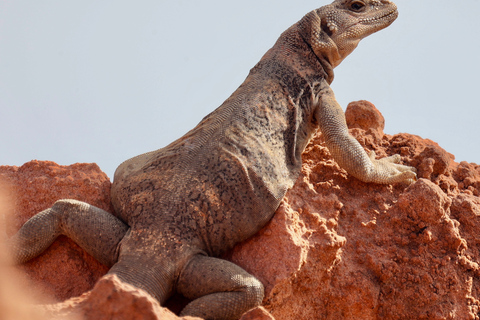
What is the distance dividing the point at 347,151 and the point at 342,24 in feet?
6.40


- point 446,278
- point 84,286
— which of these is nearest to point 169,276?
point 84,286

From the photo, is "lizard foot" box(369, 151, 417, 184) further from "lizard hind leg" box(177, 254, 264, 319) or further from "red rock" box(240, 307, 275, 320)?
"red rock" box(240, 307, 275, 320)

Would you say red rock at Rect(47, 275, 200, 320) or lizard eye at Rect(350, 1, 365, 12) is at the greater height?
lizard eye at Rect(350, 1, 365, 12)

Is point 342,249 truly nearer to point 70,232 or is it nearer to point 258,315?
point 258,315

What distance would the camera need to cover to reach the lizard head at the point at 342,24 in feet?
24.5

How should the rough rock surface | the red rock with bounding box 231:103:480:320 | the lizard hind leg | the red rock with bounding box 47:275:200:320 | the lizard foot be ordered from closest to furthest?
the red rock with bounding box 47:275:200:320, the lizard hind leg, the rough rock surface, the red rock with bounding box 231:103:480:320, the lizard foot

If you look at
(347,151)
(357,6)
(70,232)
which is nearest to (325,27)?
(357,6)

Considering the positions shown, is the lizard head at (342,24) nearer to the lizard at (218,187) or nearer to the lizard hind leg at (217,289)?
the lizard at (218,187)

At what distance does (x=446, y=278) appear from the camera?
640cm

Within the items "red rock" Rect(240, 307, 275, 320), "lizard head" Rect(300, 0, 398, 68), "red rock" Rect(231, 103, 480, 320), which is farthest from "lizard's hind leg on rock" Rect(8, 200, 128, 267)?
"lizard head" Rect(300, 0, 398, 68)

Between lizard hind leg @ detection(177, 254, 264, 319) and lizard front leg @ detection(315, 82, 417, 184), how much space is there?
2.14 m

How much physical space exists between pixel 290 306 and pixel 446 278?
1887 millimetres

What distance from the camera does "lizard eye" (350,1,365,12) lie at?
7.88 m

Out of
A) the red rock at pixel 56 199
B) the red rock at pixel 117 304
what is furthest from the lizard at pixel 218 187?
the red rock at pixel 117 304
